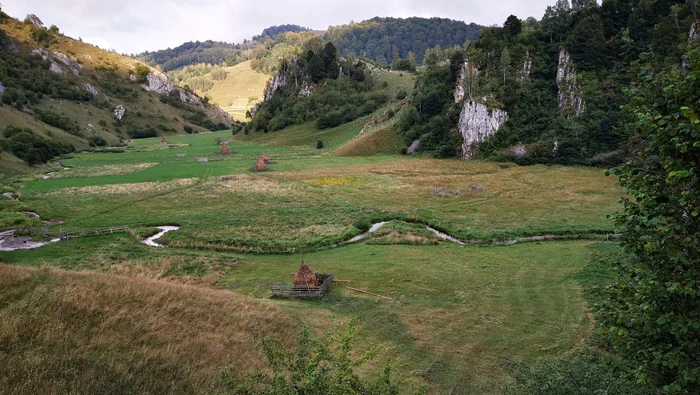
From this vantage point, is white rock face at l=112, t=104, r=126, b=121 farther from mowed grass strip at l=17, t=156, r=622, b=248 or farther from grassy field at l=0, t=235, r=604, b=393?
grassy field at l=0, t=235, r=604, b=393

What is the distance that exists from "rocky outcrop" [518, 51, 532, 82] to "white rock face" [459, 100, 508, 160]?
38.5ft

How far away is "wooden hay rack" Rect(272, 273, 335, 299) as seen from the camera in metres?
25.5

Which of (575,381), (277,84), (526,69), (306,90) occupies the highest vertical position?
(277,84)

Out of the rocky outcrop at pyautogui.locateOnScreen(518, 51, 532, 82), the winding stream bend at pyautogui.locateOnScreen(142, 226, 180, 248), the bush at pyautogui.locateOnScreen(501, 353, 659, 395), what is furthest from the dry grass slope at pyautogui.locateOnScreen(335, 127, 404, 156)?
the bush at pyautogui.locateOnScreen(501, 353, 659, 395)

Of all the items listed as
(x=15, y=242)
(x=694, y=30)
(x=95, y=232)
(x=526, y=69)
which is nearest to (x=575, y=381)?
(x=95, y=232)

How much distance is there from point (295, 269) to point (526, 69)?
73361 millimetres

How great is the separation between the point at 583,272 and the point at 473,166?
44.8 m

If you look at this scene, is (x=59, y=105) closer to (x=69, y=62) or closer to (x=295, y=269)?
(x=69, y=62)

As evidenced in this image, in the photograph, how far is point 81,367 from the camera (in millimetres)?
12898

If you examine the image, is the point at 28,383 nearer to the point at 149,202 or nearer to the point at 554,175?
the point at 149,202

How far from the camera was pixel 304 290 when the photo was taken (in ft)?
84.6

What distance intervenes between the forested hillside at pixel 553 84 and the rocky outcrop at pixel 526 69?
0.67 feet

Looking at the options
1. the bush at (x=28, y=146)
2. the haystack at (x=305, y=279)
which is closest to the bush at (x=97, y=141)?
the bush at (x=28, y=146)

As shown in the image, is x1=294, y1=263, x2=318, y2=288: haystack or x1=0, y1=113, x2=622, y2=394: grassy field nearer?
x1=0, y1=113, x2=622, y2=394: grassy field
